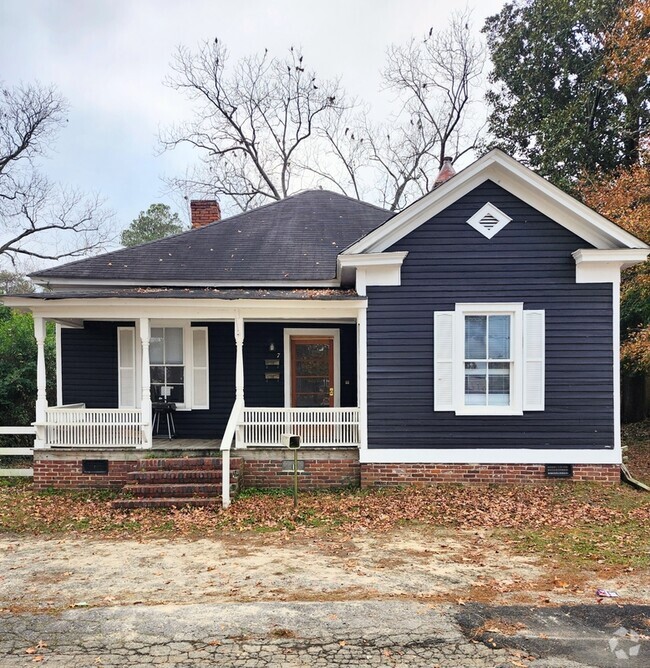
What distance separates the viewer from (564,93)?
1956 cm

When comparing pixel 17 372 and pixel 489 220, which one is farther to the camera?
pixel 17 372

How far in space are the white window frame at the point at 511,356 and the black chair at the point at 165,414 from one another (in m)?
5.72

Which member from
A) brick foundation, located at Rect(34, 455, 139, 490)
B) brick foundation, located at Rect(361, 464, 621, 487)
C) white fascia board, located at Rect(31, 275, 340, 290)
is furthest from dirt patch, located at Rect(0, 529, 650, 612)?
white fascia board, located at Rect(31, 275, 340, 290)

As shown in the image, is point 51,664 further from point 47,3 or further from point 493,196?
point 47,3

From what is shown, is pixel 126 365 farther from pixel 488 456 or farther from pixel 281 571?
pixel 488 456

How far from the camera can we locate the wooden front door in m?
10.8

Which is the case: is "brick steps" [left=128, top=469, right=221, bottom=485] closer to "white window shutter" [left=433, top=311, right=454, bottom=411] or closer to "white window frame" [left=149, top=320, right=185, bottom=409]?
"white window frame" [left=149, top=320, right=185, bottom=409]

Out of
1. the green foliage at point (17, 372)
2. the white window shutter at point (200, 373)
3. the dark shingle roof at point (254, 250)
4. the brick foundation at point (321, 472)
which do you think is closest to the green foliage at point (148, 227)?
the green foliage at point (17, 372)

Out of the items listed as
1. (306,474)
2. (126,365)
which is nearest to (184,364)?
(126,365)

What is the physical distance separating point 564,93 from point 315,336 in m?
16.3

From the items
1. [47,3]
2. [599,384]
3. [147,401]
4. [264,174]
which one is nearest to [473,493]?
[599,384]

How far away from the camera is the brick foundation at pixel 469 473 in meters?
8.50

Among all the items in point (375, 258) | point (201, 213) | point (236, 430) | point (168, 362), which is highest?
point (201, 213)

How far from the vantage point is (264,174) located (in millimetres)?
26500
